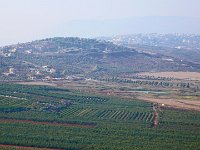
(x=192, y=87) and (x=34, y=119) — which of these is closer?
(x=34, y=119)

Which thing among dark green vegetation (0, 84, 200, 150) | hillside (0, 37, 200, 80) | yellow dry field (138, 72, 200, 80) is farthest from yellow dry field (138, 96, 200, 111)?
yellow dry field (138, 72, 200, 80)

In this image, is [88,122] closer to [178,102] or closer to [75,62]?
[178,102]

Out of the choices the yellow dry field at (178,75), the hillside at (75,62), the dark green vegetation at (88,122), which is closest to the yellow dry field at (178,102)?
the dark green vegetation at (88,122)

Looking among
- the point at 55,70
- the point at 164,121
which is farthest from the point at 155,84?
the point at 164,121

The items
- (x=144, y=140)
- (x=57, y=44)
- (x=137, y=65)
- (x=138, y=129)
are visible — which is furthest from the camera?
(x=57, y=44)

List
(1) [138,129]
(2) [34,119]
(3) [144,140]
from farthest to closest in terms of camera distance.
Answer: (2) [34,119], (1) [138,129], (3) [144,140]

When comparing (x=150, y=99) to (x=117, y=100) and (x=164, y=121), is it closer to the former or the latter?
(x=117, y=100)

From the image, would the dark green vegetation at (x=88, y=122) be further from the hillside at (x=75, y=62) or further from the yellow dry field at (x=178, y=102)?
the hillside at (x=75, y=62)
